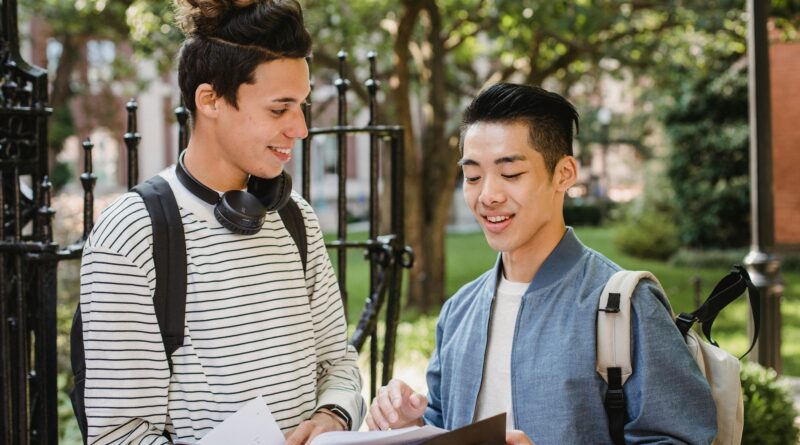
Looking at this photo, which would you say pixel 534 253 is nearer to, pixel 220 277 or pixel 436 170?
pixel 220 277

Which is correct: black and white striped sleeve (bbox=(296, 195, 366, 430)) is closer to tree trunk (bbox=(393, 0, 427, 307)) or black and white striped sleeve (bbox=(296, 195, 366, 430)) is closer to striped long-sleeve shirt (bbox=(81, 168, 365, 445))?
striped long-sleeve shirt (bbox=(81, 168, 365, 445))

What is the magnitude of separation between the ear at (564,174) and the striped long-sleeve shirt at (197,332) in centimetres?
67

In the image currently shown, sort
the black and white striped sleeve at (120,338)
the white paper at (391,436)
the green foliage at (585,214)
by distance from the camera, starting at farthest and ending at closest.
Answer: the green foliage at (585,214) < the black and white striped sleeve at (120,338) < the white paper at (391,436)

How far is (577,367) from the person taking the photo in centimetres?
219

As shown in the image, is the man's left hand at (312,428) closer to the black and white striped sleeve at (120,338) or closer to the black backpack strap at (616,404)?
the black and white striped sleeve at (120,338)

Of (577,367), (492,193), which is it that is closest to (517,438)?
(577,367)

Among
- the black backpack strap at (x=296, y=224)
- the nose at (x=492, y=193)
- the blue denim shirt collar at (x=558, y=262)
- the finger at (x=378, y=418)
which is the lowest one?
the finger at (x=378, y=418)

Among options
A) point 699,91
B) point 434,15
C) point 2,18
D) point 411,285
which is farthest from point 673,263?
point 2,18

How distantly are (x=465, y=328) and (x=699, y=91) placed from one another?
1871cm

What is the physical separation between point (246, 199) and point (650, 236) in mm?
19672

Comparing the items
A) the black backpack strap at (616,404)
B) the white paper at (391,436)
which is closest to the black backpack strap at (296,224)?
the white paper at (391,436)

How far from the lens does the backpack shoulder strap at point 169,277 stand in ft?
7.00

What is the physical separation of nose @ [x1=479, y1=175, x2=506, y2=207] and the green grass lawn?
6.29 metres

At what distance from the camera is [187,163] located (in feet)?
7.61
